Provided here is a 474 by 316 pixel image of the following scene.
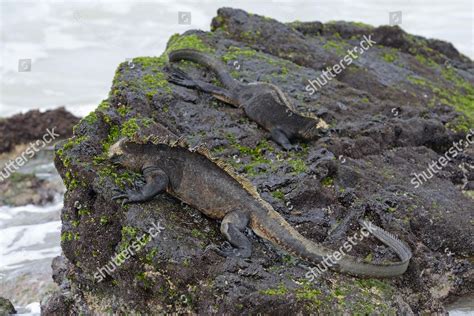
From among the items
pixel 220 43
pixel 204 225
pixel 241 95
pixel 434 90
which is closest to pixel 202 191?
pixel 204 225

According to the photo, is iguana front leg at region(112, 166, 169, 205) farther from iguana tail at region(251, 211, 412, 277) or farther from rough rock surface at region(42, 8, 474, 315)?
iguana tail at region(251, 211, 412, 277)

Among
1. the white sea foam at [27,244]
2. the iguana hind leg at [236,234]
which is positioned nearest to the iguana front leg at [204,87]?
the iguana hind leg at [236,234]

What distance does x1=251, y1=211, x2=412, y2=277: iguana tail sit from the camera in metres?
5.47

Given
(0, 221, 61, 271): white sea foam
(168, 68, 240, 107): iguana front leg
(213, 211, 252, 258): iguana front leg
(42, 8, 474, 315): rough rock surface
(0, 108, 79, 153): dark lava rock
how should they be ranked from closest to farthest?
1. (42, 8, 474, 315): rough rock surface
2. (213, 211, 252, 258): iguana front leg
3. (168, 68, 240, 107): iguana front leg
4. (0, 221, 61, 271): white sea foam
5. (0, 108, 79, 153): dark lava rock

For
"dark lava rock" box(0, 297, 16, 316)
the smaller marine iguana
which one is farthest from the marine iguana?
"dark lava rock" box(0, 297, 16, 316)

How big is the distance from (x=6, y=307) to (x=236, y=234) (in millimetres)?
4693

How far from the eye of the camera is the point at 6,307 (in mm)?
8680

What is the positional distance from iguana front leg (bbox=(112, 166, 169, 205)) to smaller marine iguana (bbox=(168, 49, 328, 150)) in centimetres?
202

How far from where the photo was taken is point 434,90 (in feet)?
34.0

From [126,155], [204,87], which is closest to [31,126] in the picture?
[204,87]

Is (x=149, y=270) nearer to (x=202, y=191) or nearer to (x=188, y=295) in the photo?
(x=188, y=295)

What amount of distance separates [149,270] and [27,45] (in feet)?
80.2

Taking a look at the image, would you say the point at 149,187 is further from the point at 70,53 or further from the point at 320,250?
the point at 70,53

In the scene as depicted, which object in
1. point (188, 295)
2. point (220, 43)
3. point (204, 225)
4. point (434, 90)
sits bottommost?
point (188, 295)
